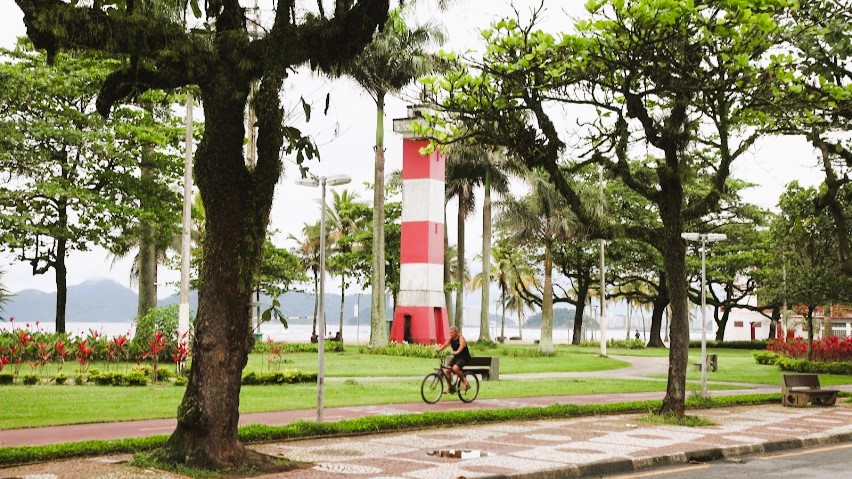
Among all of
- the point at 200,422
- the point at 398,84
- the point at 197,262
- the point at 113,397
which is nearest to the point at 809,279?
the point at 398,84

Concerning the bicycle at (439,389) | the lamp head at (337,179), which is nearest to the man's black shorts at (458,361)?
the bicycle at (439,389)

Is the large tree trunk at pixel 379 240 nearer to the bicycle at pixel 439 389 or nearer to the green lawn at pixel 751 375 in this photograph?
the green lawn at pixel 751 375

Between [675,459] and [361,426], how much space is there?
15.7ft

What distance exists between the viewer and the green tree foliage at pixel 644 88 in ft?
45.5

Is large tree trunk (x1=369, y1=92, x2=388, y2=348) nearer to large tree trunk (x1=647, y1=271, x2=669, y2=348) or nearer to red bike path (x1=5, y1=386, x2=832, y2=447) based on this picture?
red bike path (x1=5, y1=386, x2=832, y2=447)

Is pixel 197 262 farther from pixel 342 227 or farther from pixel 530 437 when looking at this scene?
pixel 530 437

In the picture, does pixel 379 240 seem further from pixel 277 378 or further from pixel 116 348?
pixel 277 378

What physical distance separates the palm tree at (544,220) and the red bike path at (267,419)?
20.6 m

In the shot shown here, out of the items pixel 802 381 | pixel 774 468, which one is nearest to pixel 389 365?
pixel 802 381

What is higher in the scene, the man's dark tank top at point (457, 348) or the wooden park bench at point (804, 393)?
the man's dark tank top at point (457, 348)

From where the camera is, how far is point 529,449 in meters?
12.7

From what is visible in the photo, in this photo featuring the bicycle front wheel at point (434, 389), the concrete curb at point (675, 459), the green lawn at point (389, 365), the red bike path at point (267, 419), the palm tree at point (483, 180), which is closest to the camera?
the concrete curb at point (675, 459)

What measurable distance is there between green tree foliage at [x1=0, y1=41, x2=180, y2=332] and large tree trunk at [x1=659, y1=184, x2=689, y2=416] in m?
19.1

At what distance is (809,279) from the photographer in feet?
107
